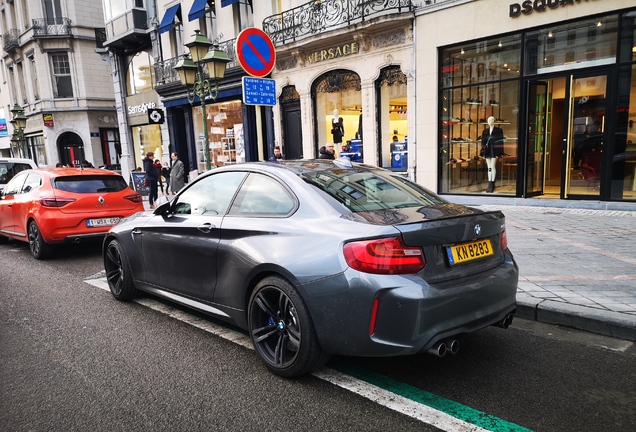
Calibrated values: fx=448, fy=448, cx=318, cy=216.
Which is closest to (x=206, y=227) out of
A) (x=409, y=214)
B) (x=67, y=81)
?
(x=409, y=214)

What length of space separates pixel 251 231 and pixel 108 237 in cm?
275

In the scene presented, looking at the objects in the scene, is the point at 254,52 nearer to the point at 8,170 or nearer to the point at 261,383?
the point at 261,383

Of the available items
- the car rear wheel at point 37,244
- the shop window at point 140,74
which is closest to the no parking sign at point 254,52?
the car rear wheel at point 37,244

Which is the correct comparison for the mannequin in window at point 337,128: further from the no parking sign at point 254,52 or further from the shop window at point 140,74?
the shop window at point 140,74

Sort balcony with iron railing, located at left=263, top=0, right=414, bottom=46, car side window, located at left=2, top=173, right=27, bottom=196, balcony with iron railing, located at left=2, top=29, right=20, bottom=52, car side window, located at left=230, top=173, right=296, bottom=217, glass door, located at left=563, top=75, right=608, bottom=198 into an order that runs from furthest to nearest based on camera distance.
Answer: balcony with iron railing, located at left=2, top=29, right=20, bottom=52 < balcony with iron railing, located at left=263, top=0, right=414, bottom=46 < glass door, located at left=563, top=75, right=608, bottom=198 < car side window, located at left=2, top=173, right=27, bottom=196 < car side window, located at left=230, top=173, right=296, bottom=217

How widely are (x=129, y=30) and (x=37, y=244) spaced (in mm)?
18118

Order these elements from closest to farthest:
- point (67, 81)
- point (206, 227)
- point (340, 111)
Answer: point (206, 227)
point (340, 111)
point (67, 81)

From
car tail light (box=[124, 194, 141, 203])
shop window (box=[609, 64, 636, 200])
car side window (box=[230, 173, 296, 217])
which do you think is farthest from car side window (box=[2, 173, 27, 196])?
shop window (box=[609, 64, 636, 200])

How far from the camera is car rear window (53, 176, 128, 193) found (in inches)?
300

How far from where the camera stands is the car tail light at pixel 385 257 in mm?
2717

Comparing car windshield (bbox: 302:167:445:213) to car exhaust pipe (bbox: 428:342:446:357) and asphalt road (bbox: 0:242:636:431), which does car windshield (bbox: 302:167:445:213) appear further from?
asphalt road (bbox: 0:242:636:431)

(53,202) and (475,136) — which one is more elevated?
(475,136)

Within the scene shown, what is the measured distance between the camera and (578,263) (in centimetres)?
579

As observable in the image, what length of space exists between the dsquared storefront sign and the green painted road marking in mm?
9962
